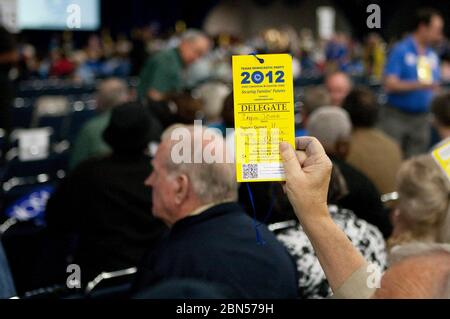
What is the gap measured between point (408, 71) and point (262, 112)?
435cm

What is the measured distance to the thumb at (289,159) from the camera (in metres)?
0.99

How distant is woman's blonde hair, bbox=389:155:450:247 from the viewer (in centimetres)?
209

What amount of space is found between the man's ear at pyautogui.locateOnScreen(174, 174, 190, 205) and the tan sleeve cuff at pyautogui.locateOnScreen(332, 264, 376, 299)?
38.4 inches

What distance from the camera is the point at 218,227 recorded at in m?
1.84

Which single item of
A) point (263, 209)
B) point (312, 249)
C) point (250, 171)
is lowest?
point (312, 249)

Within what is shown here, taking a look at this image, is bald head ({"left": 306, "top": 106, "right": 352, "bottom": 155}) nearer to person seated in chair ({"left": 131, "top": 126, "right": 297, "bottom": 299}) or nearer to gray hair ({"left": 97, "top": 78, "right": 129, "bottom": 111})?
person seated in chair ({"left": 131, "top": 126, "right": 297, "bottom": 299})

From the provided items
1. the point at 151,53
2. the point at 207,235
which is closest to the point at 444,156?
the point at 207,235

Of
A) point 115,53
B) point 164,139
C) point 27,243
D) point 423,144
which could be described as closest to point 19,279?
point 27,243

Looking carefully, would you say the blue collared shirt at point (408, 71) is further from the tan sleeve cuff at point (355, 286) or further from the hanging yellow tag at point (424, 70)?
the tan sleeve cuff at point (355, 286)

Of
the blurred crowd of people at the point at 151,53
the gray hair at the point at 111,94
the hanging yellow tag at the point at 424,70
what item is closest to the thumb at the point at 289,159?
the gray hair at the point at 111,94

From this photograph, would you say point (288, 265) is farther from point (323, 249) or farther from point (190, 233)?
point (323, 249)

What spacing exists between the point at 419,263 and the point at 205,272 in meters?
1.01

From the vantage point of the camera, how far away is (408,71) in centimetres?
506

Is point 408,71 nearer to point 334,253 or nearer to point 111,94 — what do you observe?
point 111,94
